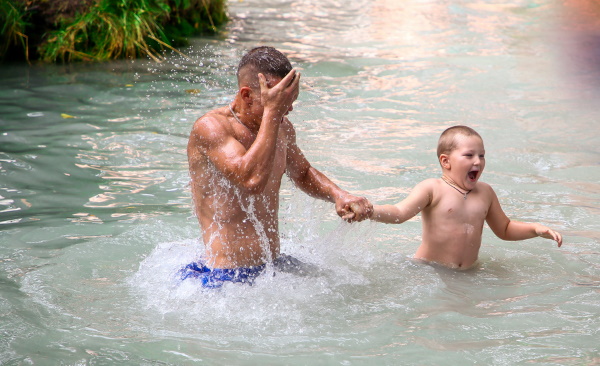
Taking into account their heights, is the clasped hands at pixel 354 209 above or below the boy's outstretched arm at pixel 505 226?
above

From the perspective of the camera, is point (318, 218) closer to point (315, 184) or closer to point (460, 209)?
point (315, 184)

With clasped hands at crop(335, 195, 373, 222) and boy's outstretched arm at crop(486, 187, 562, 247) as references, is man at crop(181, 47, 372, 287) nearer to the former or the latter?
clasped hands at crop(335, 195, 373, 222)

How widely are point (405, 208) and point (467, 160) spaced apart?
1.53ft

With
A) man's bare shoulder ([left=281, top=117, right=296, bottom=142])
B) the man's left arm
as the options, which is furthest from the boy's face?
man's bare shoulder ([left=281, top=117, right=296, bottom=142])

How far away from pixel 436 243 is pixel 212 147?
5.19 ft

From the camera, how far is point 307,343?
337cm

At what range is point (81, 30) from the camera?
33.6 ft

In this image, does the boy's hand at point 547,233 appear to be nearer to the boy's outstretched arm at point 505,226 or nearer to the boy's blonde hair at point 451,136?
the boy's outstretched arm at point 505,226

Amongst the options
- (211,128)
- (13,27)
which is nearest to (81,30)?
(13,27)

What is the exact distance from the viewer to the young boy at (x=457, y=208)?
421 centimetres

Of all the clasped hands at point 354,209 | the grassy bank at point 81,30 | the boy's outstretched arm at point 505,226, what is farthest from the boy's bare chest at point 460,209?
the grassy bank at point 81,30

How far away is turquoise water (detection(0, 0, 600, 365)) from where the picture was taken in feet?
11.2

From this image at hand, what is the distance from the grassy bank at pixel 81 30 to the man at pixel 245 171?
666 centimetres

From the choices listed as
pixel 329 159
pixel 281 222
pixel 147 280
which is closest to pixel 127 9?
pixel 329 159
